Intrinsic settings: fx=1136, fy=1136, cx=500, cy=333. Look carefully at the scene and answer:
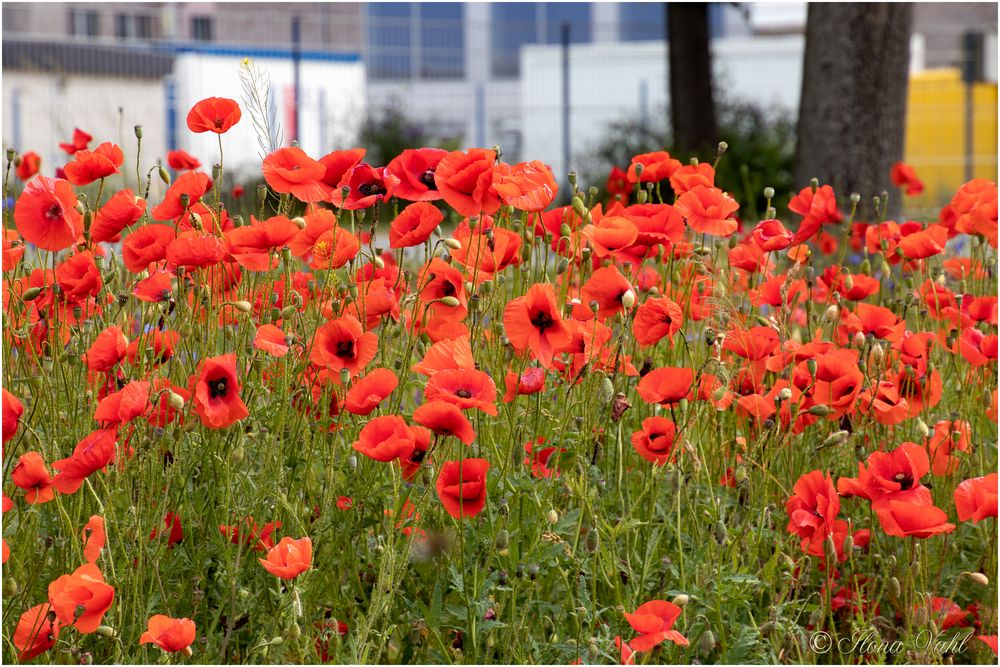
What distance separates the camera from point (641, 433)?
72.1 inches

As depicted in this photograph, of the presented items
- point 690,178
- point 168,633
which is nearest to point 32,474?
point 168,633

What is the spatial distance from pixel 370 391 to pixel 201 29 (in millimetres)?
21070

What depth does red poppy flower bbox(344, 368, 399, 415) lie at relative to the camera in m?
1.56

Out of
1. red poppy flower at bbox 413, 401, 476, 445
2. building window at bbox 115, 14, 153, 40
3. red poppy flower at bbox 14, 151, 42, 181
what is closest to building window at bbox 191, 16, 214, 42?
building window at bbox 115, 14, 153, 40

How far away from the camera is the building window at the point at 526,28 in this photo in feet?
67.9

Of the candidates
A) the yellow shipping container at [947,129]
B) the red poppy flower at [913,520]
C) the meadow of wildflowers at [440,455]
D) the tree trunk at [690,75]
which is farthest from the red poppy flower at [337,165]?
the yellow shipping container at [947,129]

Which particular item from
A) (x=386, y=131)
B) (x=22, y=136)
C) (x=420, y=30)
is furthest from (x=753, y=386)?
(x=420, y=30)

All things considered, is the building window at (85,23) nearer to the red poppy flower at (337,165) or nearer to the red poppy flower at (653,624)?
the red poppy flower at (337,165)

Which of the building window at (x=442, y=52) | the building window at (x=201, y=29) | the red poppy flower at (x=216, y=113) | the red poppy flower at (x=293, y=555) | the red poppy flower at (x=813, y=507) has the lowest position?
the red poppy flower at (x=813, y=507)

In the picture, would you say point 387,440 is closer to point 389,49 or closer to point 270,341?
point 270,341

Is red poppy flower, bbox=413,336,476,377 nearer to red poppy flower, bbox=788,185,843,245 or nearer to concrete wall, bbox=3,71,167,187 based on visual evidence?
red poppy flower, bbox=788,185,843,245

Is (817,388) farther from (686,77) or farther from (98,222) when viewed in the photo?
(686,77)

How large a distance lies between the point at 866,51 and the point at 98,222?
4526mm

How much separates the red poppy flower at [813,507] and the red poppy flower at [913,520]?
0.09 metres
